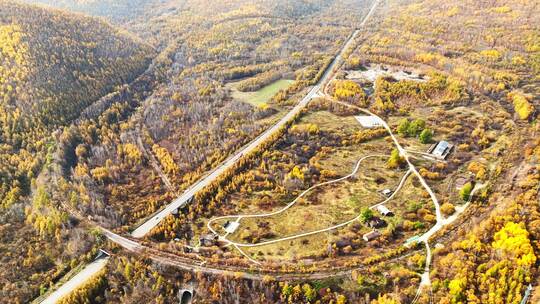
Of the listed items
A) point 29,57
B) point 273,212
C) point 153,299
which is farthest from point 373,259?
point 29,57

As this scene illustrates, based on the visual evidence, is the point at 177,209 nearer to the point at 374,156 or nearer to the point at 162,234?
the point at 162,234

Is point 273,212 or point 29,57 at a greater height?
point 29,57

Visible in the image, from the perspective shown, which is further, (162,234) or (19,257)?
(162,234)

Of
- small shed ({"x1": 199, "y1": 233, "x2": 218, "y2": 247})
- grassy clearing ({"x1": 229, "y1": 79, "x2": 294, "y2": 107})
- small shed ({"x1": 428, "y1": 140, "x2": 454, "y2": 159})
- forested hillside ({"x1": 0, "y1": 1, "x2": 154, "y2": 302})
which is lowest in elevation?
small shed ({"x1": 428, "y1": 140, "x2": 454, "y2": 159})

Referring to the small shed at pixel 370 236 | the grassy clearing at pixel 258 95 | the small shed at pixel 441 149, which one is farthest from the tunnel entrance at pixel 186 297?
the grassy clearing at pixel 258 95

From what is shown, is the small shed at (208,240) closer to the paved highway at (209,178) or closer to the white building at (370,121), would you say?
the paved highway at (209,178)

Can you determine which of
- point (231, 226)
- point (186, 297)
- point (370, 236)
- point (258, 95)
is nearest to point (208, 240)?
point (231, 226)

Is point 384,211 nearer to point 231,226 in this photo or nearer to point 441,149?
point 231,226

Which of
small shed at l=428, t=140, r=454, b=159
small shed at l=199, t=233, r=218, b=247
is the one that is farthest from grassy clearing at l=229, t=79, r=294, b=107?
small shed at l=199, t=233, r=218, b=247

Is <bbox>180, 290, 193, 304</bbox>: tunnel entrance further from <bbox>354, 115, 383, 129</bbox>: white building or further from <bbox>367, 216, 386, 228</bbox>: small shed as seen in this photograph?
<bbox>354, 115, 383, 129</bbox>: white building
